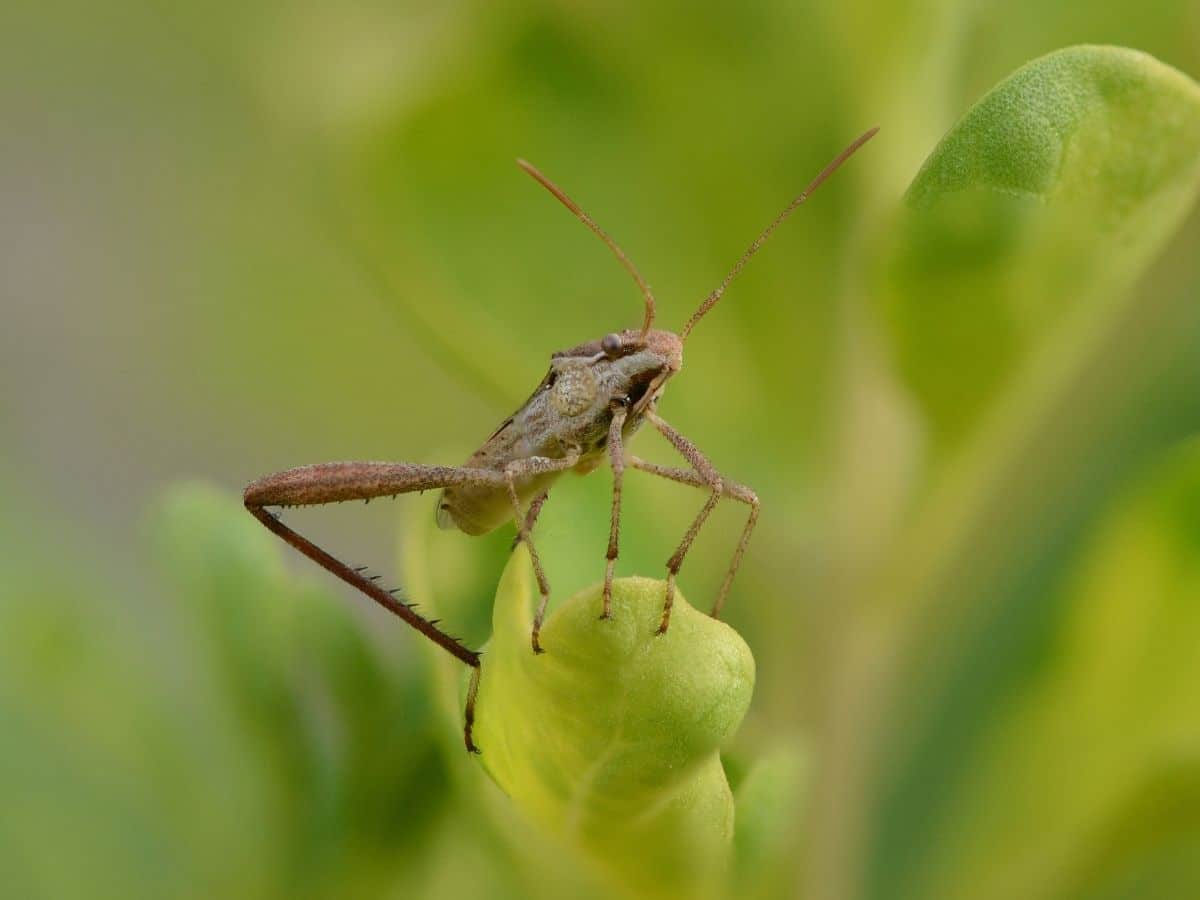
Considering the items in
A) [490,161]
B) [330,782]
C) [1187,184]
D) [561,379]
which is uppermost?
[1187,184]

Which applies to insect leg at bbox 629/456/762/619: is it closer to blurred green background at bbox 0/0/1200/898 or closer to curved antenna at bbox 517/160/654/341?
blurred green background at bbox 0/0/1200/898

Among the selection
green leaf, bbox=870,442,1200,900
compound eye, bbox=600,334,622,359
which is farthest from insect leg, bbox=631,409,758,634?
green leaf, bbox=870,442,1200,900

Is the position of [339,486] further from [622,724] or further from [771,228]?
[622,724]

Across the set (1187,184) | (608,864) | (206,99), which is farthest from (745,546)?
(206,99)

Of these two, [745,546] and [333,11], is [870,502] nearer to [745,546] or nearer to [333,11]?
[745,546]

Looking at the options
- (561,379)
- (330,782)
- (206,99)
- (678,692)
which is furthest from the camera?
→ (206,99)

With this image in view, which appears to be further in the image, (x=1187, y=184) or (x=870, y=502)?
(x=870, y=502)

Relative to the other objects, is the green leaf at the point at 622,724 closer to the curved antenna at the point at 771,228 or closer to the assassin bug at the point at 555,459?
the assassin bug at the point at 555,459

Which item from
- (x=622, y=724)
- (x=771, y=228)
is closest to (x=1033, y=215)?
(x=771, y=228)
